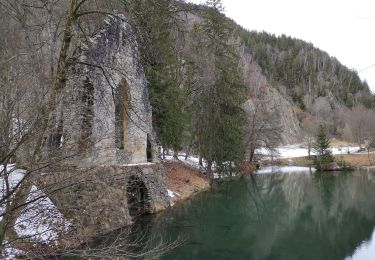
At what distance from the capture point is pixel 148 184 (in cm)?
1795

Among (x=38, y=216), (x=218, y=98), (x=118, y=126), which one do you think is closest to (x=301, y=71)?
(x=218, y=98)

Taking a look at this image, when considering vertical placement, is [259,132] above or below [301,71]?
below

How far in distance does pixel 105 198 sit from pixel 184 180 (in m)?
11.6

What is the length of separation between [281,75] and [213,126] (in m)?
81.9

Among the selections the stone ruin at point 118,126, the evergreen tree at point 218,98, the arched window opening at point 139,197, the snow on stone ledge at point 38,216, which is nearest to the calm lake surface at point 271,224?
the arched window opening at point 139,197

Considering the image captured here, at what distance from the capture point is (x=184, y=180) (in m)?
25.3

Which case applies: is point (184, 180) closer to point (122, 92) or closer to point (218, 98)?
point (218, 98)

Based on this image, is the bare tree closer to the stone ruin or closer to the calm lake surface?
the calm lake surface

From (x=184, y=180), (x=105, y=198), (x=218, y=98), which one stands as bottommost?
(x=184, y=180)

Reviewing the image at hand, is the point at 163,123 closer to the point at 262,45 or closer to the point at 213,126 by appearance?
the point at 213,126

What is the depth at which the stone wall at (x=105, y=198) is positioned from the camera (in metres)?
5.17

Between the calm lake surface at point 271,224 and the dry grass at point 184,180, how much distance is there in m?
0.73

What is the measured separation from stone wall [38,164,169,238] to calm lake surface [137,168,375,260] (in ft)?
3.26

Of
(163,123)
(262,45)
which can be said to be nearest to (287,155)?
(163,123)
